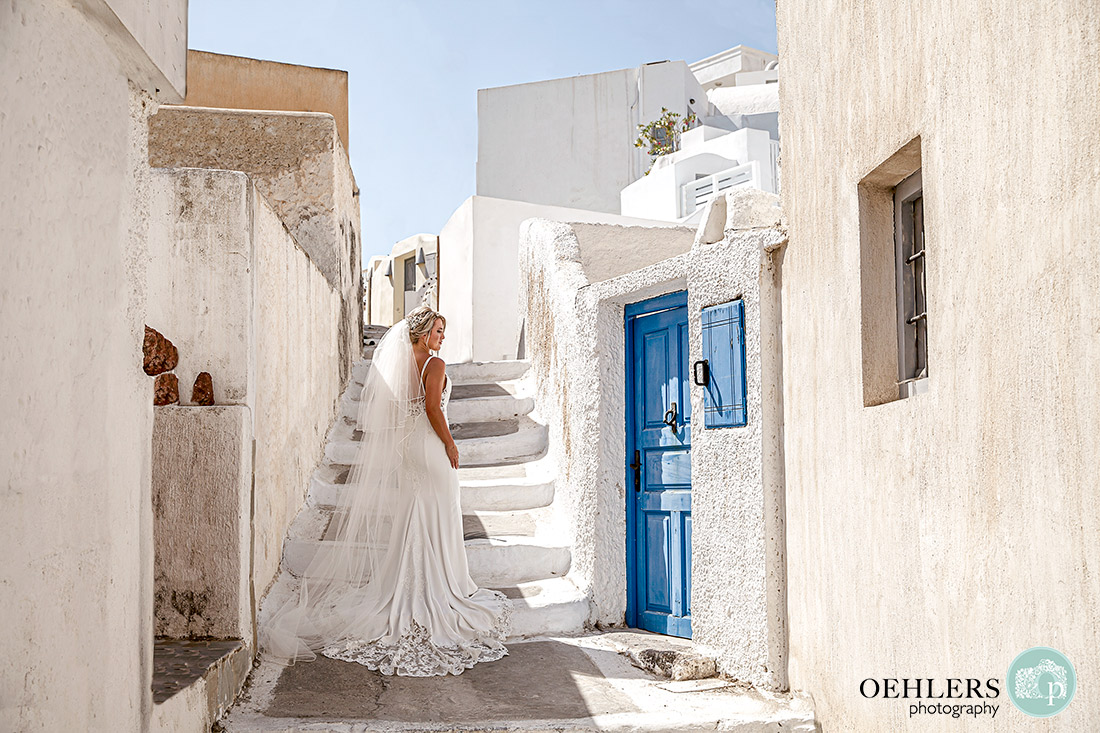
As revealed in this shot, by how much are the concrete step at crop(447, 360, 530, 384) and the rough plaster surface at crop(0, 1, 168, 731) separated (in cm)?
645

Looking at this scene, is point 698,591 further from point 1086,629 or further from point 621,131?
point 621,131

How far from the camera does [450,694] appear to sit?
4.67 meters

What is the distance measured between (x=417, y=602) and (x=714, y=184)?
11.9 m

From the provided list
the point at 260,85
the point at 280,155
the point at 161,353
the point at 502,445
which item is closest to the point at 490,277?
the point at 260,85

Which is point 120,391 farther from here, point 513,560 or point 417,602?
point 513,560

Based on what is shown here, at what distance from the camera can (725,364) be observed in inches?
204

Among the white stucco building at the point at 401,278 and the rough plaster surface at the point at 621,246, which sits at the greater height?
the white stucco building at the point at 401,278

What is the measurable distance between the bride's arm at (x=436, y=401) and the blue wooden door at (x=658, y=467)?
1.26 m

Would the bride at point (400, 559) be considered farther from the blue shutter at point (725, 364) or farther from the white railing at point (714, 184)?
the white railing at point (714, 184)

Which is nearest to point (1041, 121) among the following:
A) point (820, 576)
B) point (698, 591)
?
point (820, 576)

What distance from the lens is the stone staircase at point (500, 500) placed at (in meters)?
6.02

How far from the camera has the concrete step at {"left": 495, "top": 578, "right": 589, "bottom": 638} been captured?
590 centimetres

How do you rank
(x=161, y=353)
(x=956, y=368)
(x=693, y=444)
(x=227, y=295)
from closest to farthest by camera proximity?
(x=956, y=368) < (x=161, y=353) < (x=227, y=295) < (x=693, y=444)

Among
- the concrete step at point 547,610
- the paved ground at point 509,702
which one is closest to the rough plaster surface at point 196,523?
the paved ground at point 509,702
